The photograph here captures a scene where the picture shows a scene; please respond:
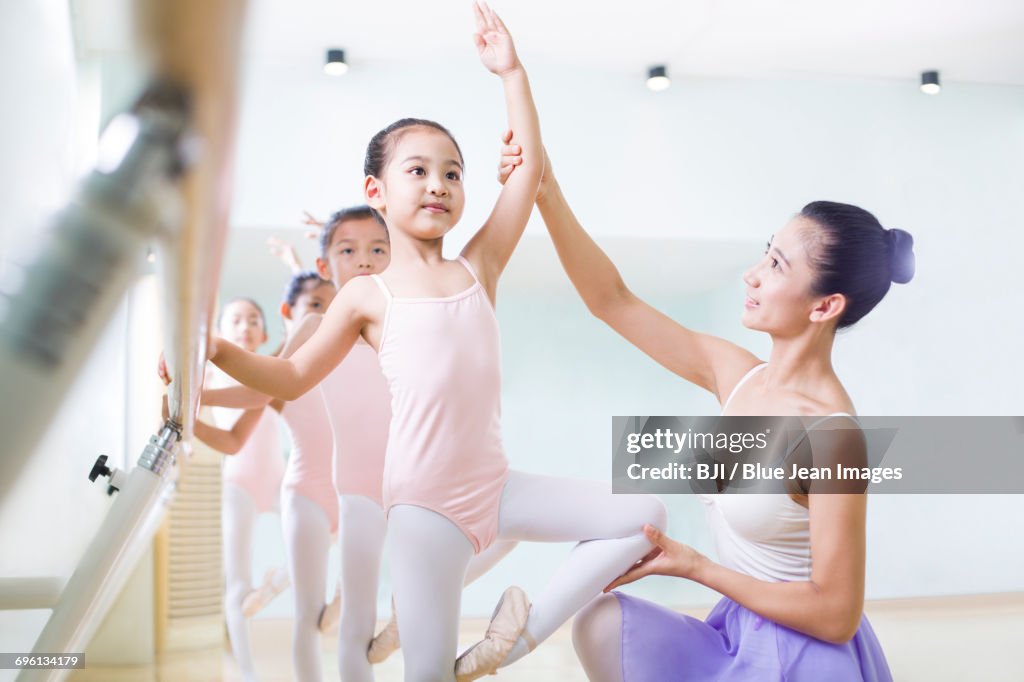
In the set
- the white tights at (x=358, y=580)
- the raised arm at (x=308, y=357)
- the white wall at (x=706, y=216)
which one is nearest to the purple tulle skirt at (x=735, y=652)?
the raised arm at (x=308, y=357)

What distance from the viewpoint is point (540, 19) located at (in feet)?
12.7

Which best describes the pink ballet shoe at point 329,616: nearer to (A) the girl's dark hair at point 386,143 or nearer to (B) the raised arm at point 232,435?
(B) the raised arm at point 232,435

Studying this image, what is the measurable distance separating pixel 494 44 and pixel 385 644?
3.31 feet

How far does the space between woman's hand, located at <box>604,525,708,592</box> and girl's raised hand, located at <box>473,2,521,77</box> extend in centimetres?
68

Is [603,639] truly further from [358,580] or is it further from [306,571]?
[306,571]

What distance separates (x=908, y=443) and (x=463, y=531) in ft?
13.0

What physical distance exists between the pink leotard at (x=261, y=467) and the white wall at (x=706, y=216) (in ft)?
2.96

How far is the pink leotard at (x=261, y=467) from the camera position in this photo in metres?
3.07

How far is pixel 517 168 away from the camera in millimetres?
1437

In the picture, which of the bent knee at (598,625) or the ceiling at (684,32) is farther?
the ceiling at (684,32)

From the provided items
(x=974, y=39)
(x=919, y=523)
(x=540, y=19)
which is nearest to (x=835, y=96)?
(x=974, y=39)

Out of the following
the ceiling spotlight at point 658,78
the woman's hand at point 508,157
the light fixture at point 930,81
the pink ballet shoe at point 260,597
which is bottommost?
the pink ballet shoe at point 260,597

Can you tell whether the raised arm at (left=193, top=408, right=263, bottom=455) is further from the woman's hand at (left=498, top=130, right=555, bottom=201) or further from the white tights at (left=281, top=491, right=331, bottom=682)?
the woman's hand at (left=498, top=130, right=555, bottom=201)

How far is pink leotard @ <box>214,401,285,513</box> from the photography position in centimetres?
307
